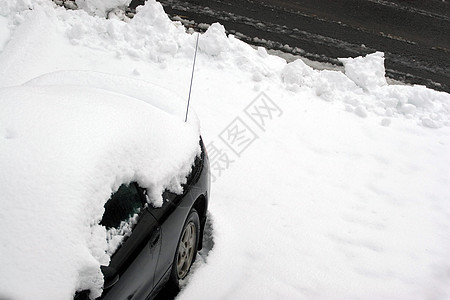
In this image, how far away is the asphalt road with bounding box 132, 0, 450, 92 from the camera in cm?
885

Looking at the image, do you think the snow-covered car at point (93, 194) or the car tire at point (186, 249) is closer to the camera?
the snow-covered car at point (93, 194)

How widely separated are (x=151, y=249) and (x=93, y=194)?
61 centimetres

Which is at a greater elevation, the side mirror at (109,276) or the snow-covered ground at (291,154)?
the side mirror at (109,276)

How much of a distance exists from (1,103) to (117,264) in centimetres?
125

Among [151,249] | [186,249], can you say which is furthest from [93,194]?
[186,249]

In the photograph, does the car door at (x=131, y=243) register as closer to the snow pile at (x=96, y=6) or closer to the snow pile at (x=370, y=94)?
the snow pile at (x=370, y=94)

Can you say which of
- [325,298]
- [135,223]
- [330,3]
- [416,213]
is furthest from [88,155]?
[330,3]

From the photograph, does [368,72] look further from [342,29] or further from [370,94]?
[342,29]

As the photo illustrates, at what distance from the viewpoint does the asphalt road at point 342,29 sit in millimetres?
8852

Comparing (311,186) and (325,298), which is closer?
(325,298)

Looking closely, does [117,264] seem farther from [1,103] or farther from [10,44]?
[10,44]

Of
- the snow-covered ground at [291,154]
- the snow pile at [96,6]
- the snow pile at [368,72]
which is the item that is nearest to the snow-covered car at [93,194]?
the snow-covered ground at [291,154]

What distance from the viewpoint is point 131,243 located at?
10.2 feet

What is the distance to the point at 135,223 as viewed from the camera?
126 inches
